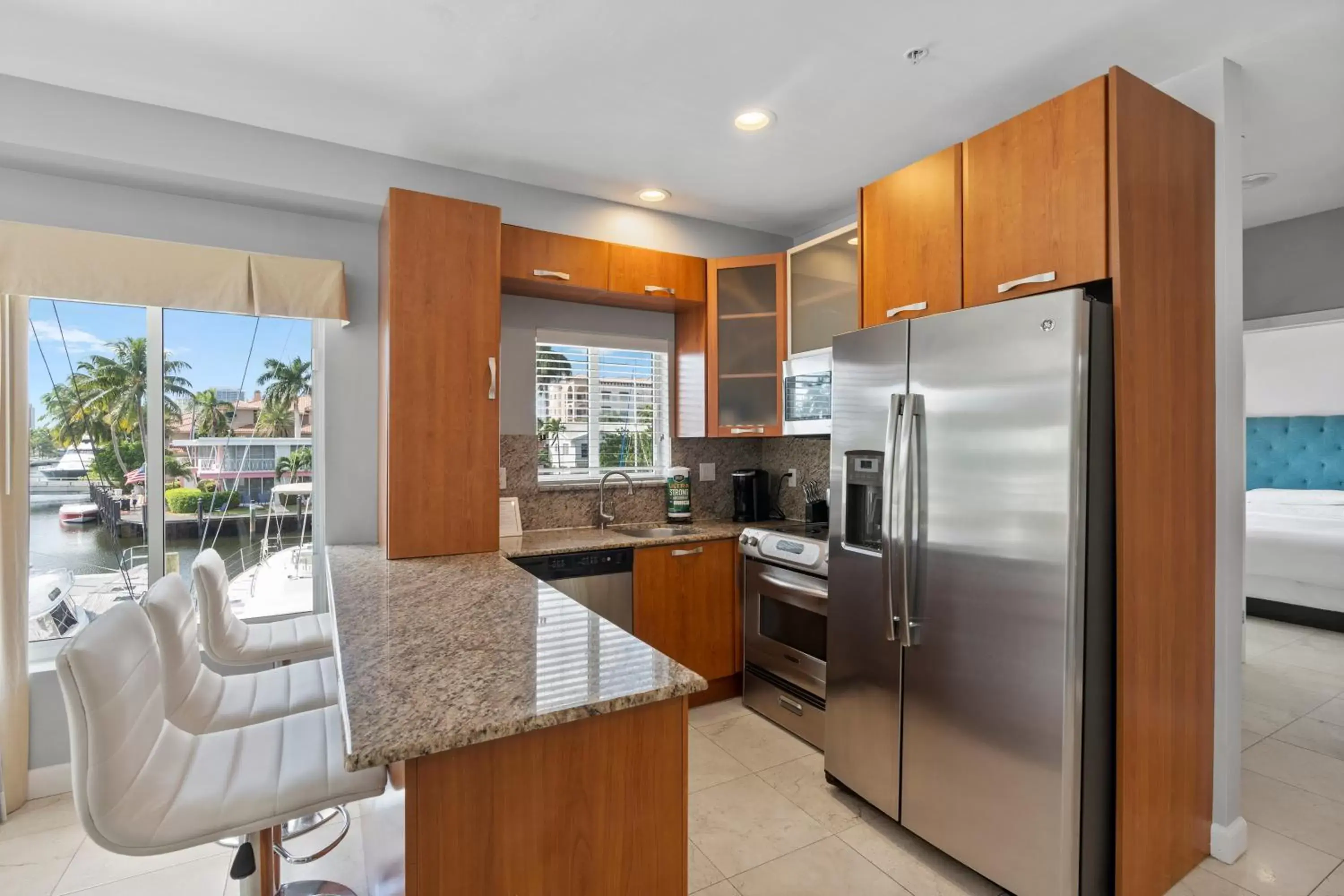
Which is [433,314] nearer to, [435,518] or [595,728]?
[435,518]

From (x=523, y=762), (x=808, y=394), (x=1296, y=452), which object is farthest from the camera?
(x=1296, y=452)

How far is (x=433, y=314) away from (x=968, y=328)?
204 cm

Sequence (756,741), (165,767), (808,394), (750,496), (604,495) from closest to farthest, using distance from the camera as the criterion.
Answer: (165,767)
(756,741)
(808,394)
(604,495)
(750,496)

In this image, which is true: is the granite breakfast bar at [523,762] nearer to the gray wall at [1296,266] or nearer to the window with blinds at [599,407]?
the window with blinds at [599,407]

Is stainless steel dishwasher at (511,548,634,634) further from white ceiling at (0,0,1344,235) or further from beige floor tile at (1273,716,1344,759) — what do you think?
beige floor tile at (1273,716,1344,759)

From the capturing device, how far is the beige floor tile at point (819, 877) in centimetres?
197

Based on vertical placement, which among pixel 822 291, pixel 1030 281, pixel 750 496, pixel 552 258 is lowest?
pixel 750 496

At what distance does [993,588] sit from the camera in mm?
1890

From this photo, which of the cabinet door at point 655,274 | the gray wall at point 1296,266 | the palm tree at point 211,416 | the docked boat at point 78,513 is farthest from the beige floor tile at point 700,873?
the gray wall at point 1296,266

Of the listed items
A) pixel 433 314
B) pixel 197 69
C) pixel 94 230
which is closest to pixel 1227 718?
pixel 433 314

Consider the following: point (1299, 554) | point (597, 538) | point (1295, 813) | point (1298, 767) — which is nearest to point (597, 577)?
point (597, 538)

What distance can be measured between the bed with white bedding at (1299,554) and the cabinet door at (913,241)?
3.84 meters

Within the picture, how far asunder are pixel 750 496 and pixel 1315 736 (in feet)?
9.36

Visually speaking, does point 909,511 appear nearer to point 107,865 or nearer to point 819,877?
point 819,877
